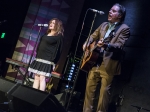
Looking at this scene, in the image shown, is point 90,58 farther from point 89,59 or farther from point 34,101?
point 34,101

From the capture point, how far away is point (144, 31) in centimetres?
654

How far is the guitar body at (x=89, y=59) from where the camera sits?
10.7 ft

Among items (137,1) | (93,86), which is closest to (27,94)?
(93,86)

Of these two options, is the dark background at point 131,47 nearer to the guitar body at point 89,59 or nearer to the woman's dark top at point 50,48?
the woman's dark top at point 50,48

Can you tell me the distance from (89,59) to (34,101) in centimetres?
136

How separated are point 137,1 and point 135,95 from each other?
2.87m

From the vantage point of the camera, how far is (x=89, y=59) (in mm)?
3271

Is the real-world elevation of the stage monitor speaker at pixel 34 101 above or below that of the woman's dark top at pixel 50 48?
below

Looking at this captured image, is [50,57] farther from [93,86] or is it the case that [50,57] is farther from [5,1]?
[5,1]

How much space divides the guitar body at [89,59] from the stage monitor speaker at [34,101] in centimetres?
125

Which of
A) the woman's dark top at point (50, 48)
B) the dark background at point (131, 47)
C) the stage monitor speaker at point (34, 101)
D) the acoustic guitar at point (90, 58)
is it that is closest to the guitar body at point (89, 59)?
the acoustic guitar at point (90, 58)

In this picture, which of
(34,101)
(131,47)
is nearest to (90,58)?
(34,101)

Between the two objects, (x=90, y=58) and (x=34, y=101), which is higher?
(x=90, y=58)

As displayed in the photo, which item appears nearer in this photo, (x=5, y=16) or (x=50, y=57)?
(x=50, y=57)
